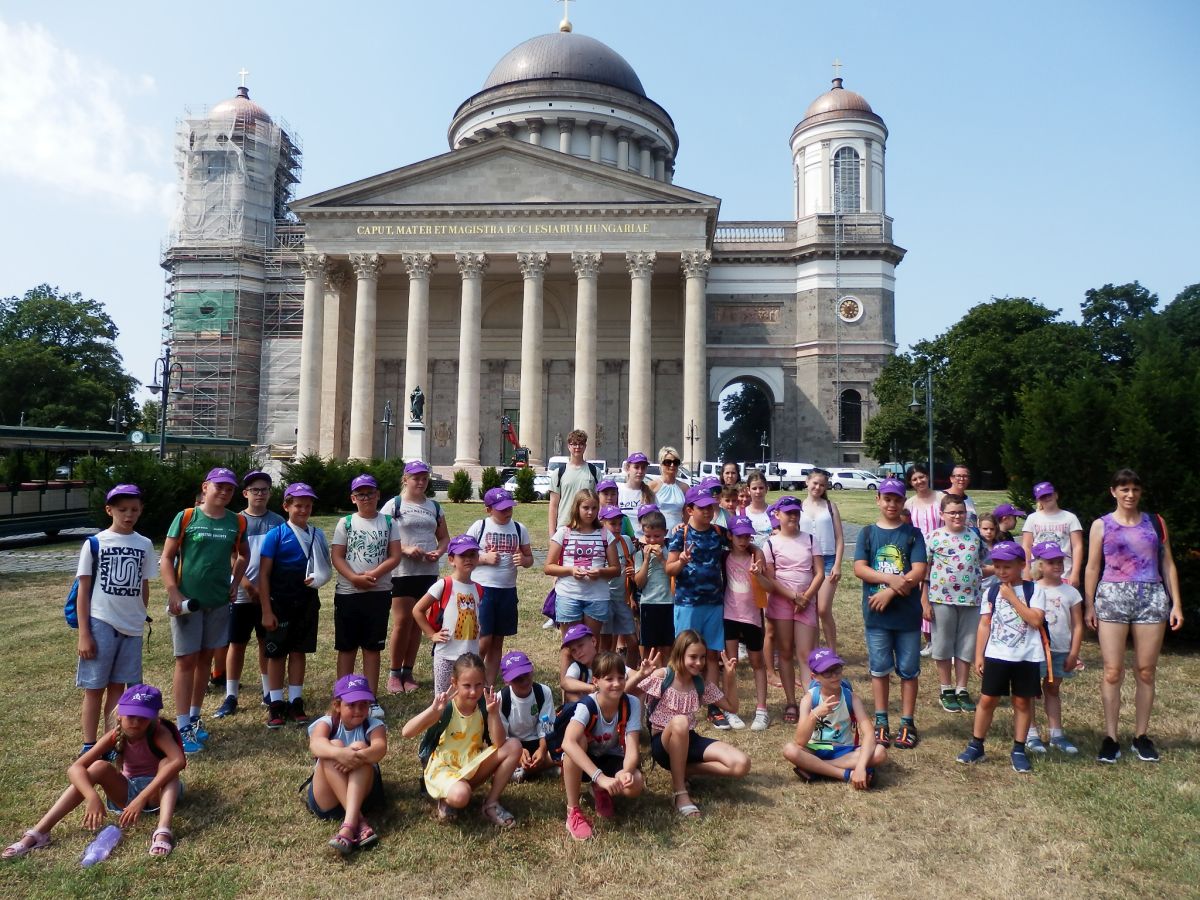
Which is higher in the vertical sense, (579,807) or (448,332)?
(448,332)

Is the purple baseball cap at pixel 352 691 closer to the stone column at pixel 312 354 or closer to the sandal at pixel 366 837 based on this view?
the sandal at pixel 366 837

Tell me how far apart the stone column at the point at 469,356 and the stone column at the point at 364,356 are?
15.2 feet

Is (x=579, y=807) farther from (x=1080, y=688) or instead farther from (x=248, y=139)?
(x=248, y=139)

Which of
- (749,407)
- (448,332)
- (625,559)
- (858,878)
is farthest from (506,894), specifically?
(749,407)

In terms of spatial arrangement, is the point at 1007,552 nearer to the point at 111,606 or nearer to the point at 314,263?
the point at 111,606

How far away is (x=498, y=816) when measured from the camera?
4977mm

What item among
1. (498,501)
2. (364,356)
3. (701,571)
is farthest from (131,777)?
(364,356)

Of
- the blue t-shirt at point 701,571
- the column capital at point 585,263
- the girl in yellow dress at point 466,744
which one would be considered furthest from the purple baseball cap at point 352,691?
the column capital at point 585,263

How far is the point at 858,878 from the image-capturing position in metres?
4.39

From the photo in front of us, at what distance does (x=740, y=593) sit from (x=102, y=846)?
4861 millimetres

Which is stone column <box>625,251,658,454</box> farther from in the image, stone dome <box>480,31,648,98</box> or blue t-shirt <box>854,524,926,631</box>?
blue t-shirt <box>854,524,926,631</box>

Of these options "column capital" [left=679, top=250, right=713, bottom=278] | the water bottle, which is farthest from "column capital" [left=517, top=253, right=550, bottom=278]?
the water bottle

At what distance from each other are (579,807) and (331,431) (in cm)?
3904

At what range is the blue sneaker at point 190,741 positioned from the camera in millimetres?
6029
